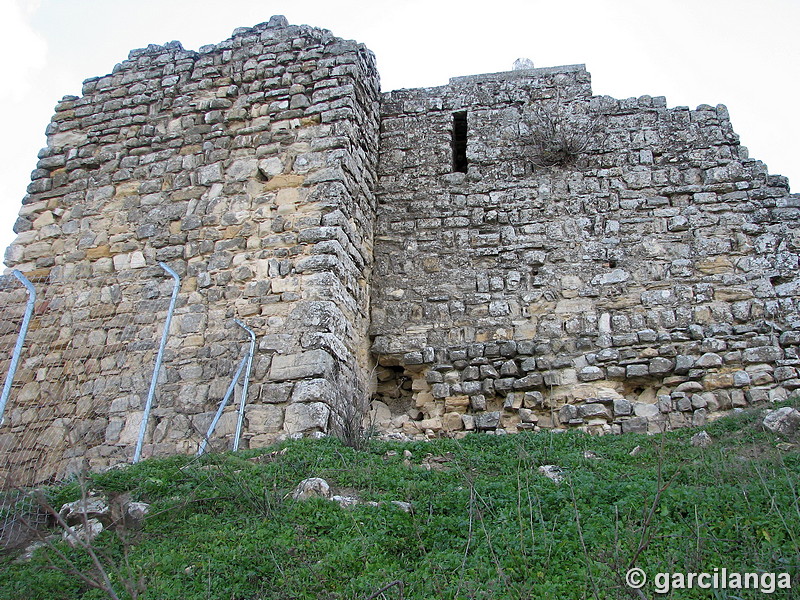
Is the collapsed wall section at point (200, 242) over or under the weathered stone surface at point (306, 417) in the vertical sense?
over

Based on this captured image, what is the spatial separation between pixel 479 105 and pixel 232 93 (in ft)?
8.75

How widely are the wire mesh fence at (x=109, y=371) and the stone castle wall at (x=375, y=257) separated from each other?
0.02 metres

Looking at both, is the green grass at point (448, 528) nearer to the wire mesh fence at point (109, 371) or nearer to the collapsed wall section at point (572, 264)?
the wire mesh fence at point (109, 371)

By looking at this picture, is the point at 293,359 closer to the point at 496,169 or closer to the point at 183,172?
the point at 183,172

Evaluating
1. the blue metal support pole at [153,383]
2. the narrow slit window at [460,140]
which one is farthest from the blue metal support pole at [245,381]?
the narrow slit window at [460,140]

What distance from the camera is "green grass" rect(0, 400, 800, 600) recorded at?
3178 mm

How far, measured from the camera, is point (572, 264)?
7.31 metres

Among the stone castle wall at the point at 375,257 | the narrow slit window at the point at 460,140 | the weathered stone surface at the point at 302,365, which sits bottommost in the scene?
the weathered stone surface at the point at 302,365

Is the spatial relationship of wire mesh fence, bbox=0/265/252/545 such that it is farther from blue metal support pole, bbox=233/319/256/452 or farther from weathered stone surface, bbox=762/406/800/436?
weathered stone surface, bbox=762/406/800/436

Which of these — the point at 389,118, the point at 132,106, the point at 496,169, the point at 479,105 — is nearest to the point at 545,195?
the point at 496,169

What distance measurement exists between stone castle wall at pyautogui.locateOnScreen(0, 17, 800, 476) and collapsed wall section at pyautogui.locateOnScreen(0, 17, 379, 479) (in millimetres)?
23

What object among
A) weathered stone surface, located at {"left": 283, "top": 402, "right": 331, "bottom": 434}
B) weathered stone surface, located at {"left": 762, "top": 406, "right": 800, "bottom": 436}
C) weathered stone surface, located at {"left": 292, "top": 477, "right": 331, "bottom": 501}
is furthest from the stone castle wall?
weathered stone surface, located at {"left": 292, "top": 477, "right": 331, "bottom": 501}

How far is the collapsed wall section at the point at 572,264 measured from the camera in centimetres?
664

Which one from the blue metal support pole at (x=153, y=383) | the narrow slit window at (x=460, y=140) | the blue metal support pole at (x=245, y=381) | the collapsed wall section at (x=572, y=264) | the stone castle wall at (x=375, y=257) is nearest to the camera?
the blue metal support pole at (x=153, y=383)
